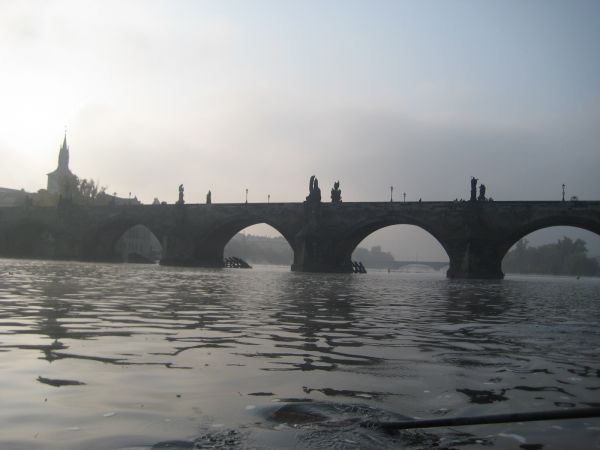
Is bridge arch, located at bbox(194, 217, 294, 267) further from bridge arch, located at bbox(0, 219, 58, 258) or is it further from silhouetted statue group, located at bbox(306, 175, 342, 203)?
bridge arch, located at bbox(0, 219, 58, 258)

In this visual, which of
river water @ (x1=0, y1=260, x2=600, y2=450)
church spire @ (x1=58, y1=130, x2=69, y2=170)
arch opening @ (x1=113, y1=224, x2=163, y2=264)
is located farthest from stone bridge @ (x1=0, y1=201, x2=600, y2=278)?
church spire @ (x1=58, y1=130, x2=69, y2=170)

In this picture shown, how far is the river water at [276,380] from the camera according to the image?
363cm

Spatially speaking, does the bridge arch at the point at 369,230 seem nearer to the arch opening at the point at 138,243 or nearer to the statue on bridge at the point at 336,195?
the statue on bridge at the point at 336,195

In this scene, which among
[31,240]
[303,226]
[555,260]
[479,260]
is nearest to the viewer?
[479,260]

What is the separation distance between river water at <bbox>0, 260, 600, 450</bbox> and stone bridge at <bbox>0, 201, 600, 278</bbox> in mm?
35936

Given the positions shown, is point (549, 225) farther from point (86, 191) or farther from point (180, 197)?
point (86, 191)

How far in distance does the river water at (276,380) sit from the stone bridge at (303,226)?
3594 cm

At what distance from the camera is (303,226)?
174ft

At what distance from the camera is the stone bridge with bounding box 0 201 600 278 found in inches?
1780

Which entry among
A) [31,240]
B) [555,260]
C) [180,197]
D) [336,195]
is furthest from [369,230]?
[555,260]

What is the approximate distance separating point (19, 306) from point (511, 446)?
9.87 m

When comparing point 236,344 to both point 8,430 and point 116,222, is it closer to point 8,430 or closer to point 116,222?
point 8,430

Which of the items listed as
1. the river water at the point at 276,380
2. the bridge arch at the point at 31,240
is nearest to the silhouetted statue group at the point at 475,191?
the river water at the point at 276,380

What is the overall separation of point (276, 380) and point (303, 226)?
4789 centimetres
